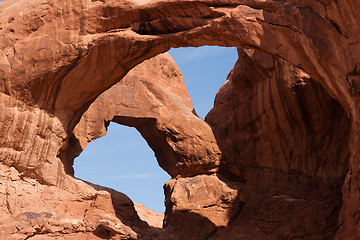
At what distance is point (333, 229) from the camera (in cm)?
1338

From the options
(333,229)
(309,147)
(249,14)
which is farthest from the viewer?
(309,147)

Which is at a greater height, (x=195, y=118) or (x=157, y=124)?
(x=195, y=118)

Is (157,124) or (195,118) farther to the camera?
(195,118)

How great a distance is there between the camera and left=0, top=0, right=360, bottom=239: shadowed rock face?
10.9 meters

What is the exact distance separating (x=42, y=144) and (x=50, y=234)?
2301 millimetres

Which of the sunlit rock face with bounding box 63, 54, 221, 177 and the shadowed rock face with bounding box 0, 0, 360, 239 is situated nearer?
the shadowed rock face with bounding box 0, 0, 360, 239

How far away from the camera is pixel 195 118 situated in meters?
17.0

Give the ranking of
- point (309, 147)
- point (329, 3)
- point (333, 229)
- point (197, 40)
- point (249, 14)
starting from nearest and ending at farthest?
point (329, 3) < point (249, 14) < point (197, 40) < point (333, 229) < point (309, 147)

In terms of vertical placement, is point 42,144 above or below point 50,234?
above

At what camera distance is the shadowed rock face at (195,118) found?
10.9m

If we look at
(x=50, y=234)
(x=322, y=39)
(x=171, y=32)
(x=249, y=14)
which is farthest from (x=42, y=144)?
(x=322, y=39)

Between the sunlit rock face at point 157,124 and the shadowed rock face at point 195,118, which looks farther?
the sunlit rock face at point 157,124

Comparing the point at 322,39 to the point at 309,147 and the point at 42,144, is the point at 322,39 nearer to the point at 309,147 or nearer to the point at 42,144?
the point at 309,147

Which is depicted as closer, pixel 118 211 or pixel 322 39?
pixel 322 39
